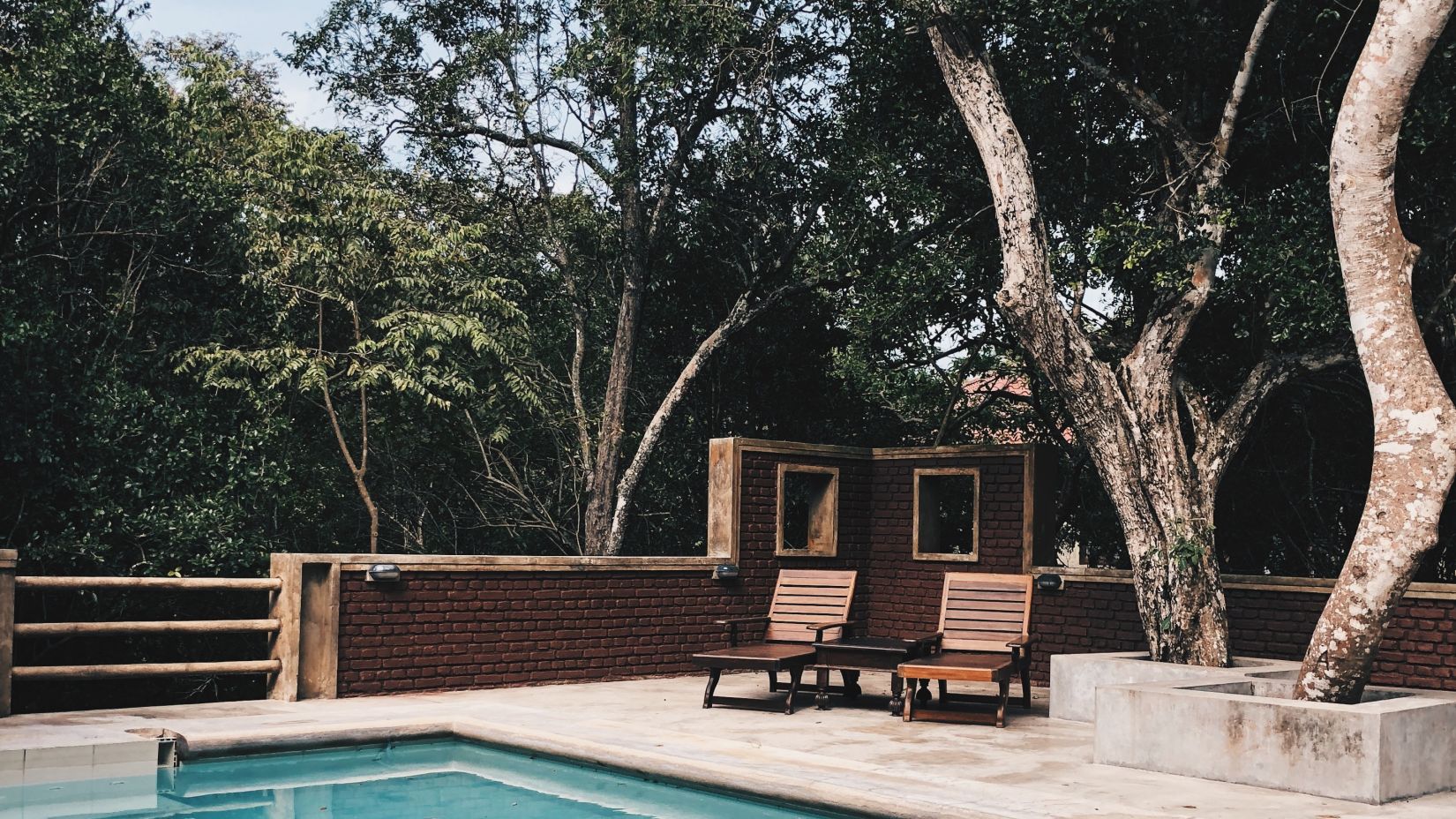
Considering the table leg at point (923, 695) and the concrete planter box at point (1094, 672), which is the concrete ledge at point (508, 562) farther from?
the concrete planter box at point (1094, 672)

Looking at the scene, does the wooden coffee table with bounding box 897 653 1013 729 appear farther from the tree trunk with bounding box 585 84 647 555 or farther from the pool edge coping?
the tree trunk with bounding box 585 84 647 555

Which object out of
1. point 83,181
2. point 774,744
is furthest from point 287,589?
point 83,181

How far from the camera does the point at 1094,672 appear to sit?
9.55 m

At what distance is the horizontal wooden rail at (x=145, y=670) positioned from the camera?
8.60 m

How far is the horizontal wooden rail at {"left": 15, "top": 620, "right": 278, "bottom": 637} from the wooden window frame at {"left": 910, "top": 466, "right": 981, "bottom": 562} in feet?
18.5

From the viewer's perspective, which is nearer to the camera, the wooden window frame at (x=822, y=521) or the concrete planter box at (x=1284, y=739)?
the concrete planter box at (x=1284, y=739)

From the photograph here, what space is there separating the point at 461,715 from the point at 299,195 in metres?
7.54

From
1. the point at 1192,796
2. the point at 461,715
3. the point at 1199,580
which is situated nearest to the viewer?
the point at 1192,796

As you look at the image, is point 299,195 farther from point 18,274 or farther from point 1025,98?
point 1025,98

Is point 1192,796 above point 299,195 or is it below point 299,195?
below

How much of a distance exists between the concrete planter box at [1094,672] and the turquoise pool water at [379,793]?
3.50 meters

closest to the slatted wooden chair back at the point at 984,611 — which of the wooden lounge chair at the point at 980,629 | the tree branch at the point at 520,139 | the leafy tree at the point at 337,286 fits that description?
the wooden lounge chair at the point at 980,629

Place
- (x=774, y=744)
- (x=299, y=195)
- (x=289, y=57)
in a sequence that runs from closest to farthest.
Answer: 1. (x=774, y=744)
2. (x=299, y=195)
3. (x=289, y=57)

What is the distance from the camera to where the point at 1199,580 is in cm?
962
